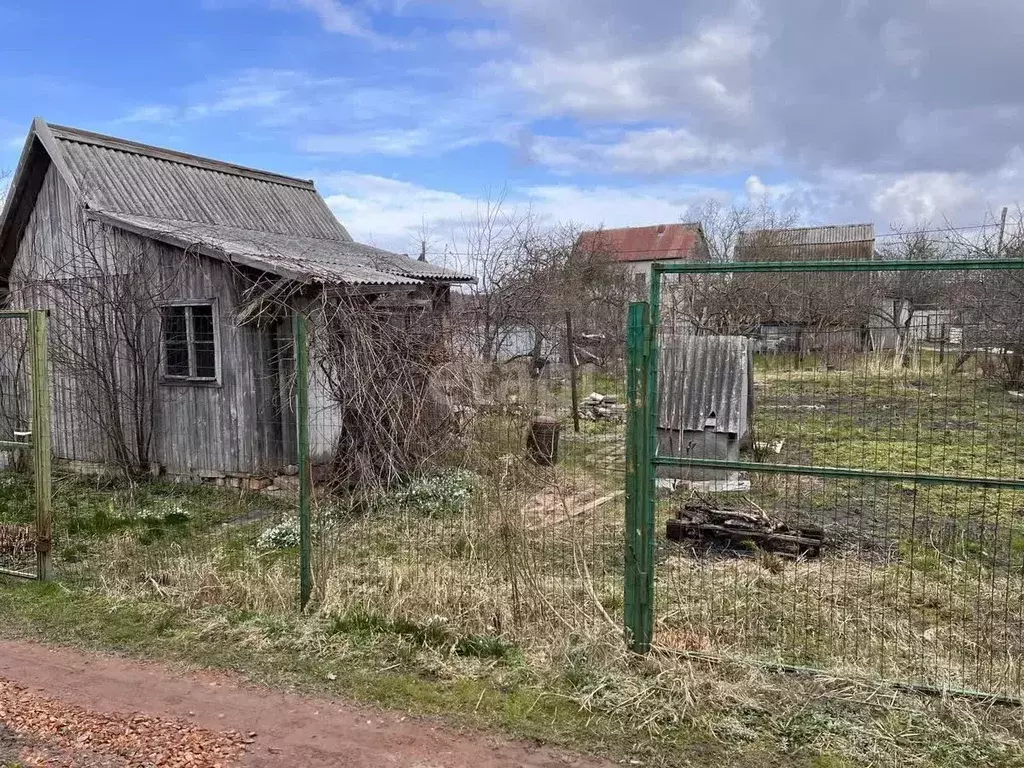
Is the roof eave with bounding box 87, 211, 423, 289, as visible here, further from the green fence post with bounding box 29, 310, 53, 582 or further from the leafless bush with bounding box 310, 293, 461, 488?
the green fence post with bounding box 29, 310, 53, 582

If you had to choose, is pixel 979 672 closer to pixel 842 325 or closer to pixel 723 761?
pixel 723 761

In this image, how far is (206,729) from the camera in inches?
150

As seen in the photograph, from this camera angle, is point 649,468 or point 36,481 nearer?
point 649,468

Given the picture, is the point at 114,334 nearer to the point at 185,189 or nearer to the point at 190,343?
the point at 190,343

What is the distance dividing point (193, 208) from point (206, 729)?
11.4 metres

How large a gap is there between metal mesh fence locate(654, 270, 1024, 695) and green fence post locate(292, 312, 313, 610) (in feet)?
8.01

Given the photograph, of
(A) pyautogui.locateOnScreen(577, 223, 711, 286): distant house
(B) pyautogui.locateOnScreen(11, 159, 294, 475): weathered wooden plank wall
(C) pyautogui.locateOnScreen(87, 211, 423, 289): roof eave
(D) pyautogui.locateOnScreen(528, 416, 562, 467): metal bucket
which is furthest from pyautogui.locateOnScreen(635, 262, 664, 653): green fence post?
(A) pyautogui.locateOnScreen(577, 223, 711, 286): distant house

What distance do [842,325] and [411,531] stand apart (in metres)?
4.20

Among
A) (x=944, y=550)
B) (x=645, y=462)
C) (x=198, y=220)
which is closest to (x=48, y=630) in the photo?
(x=645, y=462)

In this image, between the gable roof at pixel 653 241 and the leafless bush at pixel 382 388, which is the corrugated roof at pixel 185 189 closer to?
the leafless bush at pixel 382 388

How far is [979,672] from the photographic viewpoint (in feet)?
13.1

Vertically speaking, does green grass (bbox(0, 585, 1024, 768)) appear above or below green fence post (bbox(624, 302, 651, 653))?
below

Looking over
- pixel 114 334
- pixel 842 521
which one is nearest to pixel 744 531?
pixel 842 521

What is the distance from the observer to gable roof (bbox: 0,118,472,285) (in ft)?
33.5
